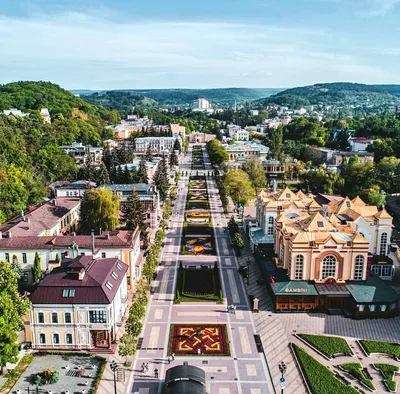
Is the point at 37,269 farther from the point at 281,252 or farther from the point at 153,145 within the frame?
the point at 153,145

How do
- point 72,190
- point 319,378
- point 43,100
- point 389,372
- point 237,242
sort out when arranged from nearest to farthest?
point 319,378
point 389,372
point 237,242
point 72,190
point 43,100

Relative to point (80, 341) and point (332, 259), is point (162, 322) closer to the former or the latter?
point (80, 341)

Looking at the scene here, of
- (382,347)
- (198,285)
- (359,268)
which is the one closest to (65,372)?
(198,285)

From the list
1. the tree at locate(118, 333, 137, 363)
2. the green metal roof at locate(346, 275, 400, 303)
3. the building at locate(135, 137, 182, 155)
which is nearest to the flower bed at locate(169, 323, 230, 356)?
the tree at locate(118, 333, 137, 363)

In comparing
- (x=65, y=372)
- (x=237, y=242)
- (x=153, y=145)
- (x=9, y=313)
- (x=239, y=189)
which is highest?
(x=9, y=313)

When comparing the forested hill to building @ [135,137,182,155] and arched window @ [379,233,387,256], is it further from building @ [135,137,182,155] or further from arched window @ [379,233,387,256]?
arched window @ [379,233,387,256]

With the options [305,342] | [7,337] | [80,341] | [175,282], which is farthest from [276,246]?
[7,337]
